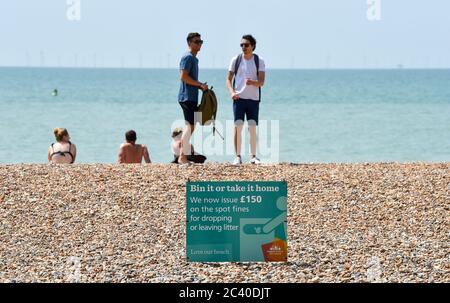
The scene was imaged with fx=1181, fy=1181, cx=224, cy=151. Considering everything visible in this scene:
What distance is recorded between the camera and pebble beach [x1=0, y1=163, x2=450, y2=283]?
10.2 metres

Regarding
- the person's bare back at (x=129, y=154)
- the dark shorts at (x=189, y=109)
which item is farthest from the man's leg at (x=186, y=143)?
the person's bare back at (x=129, y=154)

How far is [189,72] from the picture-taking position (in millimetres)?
14086

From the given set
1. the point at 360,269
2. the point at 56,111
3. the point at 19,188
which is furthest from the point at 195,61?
the point at 56,111

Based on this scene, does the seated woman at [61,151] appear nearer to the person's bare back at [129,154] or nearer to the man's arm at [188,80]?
the person's bare back at [129,154]

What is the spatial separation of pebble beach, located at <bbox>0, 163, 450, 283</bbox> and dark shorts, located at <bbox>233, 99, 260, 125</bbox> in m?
0.63

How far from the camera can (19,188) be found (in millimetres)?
13312

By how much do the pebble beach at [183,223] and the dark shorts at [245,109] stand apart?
63 centimetres

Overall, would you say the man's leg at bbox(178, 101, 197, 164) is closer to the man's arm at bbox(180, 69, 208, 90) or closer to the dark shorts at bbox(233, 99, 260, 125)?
the man's arm at bbox(180, 69, 208, 90)

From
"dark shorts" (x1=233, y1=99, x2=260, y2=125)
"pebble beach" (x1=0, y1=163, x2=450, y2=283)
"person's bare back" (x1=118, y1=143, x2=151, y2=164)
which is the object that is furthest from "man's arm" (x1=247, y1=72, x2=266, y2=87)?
"person's bare back" (x1=118, y1=143, x2=151, y2=164)

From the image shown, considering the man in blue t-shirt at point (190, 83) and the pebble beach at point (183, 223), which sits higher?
the man in blue t-shirt at point (190, 83)

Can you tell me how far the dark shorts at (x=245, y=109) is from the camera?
47.1 feet

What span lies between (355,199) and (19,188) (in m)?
3.77

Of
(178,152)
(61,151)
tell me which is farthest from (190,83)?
(61,151)

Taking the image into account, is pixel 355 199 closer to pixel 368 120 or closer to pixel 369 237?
pixel 369 237
